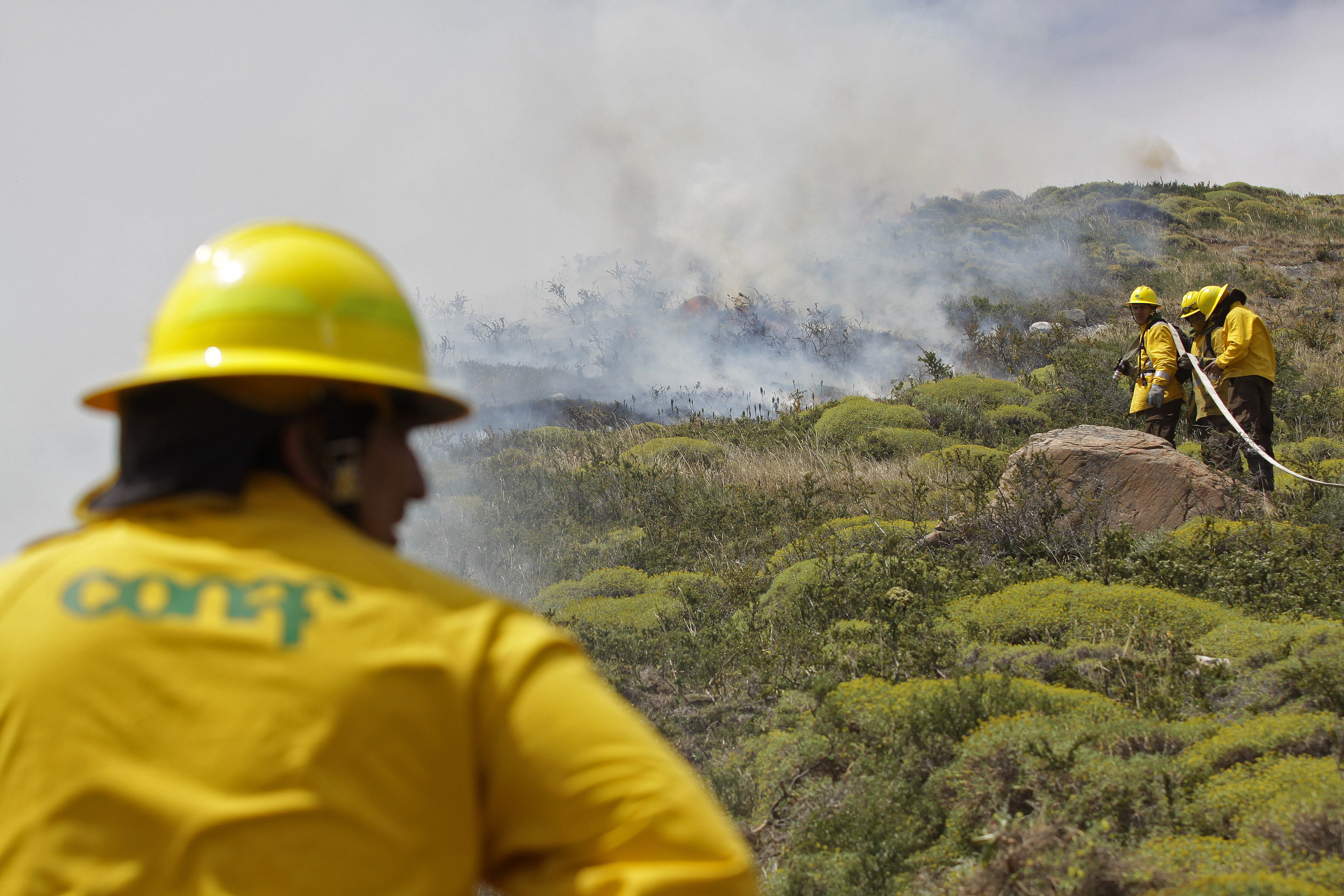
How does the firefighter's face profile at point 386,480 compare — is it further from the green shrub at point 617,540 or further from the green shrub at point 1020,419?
the green shrub at point 1020,419

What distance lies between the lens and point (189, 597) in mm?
895

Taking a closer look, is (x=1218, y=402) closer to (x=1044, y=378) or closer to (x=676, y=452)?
(x=676, y=452)

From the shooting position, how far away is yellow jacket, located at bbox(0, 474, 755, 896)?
0.83 metres

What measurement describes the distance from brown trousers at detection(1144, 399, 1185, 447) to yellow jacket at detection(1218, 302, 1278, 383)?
489mm

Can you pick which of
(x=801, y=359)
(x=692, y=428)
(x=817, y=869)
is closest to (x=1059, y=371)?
(x=692, y=428)

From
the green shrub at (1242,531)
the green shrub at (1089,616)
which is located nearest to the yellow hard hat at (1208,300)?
the green shrub at (1242,531)

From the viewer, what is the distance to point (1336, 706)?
3328 mm

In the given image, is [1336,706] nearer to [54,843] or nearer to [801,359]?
[54,843]

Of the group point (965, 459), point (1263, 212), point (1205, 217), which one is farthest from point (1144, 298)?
point (1263, 212)

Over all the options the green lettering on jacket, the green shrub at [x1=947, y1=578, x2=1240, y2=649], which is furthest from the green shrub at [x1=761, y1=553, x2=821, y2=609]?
the green lettering on jacket

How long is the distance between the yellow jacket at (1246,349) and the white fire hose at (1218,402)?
192mm

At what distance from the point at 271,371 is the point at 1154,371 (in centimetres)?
850

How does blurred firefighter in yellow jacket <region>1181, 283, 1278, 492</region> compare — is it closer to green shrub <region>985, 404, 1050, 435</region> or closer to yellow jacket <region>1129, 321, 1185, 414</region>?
yellow jacket <region>1129, 321, 1185, 414</region>

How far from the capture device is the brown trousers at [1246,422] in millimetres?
7750
